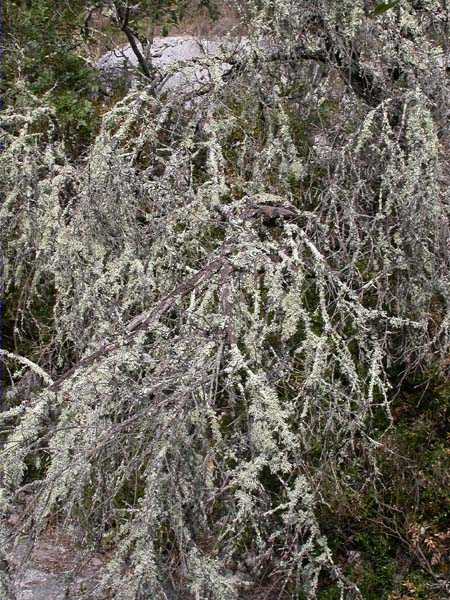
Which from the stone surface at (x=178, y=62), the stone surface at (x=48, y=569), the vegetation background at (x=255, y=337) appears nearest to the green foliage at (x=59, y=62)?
the stone surface at (x=178, y=62)

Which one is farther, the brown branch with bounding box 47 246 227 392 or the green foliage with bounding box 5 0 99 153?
the green foliage with bounding box 5 0 99 153

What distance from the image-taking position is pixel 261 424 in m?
2.25

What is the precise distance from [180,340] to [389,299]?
4.93ft

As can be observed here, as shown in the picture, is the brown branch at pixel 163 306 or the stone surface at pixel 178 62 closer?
the brown branch at pixel 163 306

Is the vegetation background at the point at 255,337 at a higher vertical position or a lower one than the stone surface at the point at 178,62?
lower

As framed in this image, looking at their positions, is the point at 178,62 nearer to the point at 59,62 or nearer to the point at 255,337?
the point at 255,337

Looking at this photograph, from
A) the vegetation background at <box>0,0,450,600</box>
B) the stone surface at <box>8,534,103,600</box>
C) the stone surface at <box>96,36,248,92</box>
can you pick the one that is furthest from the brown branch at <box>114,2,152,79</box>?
the stone surface at <box>8,534,103,600</box>

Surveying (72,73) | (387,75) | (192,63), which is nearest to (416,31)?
(387,75)

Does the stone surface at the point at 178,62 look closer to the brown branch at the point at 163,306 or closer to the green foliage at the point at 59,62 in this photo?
the green foliage at the point at 59,62

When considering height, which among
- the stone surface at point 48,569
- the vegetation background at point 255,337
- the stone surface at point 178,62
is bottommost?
the stone surface at point 48,569

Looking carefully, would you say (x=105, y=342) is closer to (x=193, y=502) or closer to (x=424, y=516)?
(x=193, y=502)

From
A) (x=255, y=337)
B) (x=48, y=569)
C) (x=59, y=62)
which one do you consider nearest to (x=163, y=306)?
(x=255, y=337)

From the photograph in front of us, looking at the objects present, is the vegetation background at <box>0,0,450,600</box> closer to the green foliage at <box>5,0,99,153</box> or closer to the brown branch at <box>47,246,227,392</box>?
the brown branch at <box>47,246,227,392</box>

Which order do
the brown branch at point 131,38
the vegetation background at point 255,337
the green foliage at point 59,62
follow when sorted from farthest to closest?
the green foliage at point 59,62
the brown branch at point 131,38
the vegetation background at point 255,337
